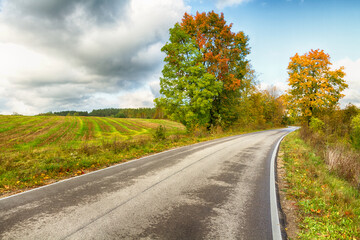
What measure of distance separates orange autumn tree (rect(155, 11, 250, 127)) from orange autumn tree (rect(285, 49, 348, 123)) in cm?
644

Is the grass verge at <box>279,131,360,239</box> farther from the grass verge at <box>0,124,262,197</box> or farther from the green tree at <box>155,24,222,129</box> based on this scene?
the green tree at <box>155,24,222,129</box>

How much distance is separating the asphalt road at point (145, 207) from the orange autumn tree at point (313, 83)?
1963 cm

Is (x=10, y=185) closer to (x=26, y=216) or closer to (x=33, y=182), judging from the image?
(x=33, y=182)

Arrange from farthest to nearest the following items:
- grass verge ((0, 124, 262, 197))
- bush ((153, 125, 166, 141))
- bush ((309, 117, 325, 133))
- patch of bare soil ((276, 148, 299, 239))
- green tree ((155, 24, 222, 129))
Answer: green tree ((155, 24, 222, 129))
bush ((309, 117, 325, 133))
bush ((153, 125, 166, 141))
grass verge ((0, 124, 262, 197))
patch of bare soil ((276, 148, 299, 239))

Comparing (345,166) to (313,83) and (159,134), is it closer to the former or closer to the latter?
(159,134)

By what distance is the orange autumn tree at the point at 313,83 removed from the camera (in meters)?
20.1

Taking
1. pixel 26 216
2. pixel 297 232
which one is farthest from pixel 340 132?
pixel 26 216

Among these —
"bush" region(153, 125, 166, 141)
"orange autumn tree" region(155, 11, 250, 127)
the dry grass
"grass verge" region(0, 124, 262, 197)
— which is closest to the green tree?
"orange autumn tree" region(155, 11, 250, 127)

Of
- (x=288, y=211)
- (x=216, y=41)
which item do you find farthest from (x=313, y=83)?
(x=288, y=211)

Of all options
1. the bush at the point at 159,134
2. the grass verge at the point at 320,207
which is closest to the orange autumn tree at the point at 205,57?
the bush at the point at 159,134

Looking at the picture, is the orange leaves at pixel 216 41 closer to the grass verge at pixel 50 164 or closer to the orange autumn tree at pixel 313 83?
the orange autumn tree at pixel 313 83

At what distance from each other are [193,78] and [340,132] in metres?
13.6

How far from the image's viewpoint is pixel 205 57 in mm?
20203

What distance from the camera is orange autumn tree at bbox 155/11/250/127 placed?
1928 centimetres
